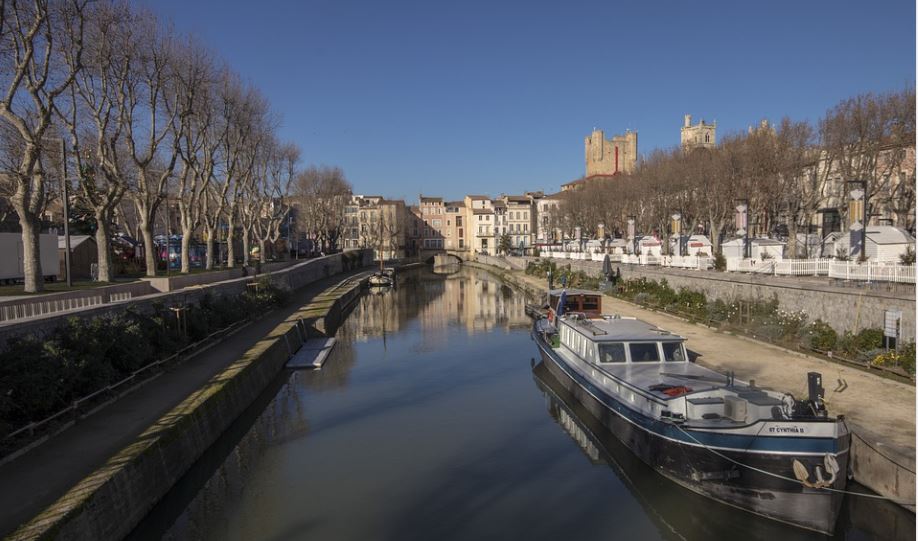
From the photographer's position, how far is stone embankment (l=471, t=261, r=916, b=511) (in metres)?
11.0

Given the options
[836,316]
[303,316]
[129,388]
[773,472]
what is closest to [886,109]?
[836,316]

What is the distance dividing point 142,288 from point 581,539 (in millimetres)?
22688

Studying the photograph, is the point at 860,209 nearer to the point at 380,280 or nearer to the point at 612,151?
the point at 380,280

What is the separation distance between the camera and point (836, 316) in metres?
20.8

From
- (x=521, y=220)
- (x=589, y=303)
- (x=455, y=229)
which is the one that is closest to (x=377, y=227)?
(x=455, y=229)

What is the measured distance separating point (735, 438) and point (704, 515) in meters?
2.08

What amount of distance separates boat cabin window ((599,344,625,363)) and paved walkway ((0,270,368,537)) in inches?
481

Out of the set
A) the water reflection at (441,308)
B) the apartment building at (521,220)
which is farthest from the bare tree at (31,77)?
the apartment building at (521,220)

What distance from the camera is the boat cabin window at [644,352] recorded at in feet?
55.9

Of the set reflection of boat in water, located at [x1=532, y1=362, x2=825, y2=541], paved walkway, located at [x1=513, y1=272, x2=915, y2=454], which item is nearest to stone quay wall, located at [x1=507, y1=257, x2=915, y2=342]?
paved walkway, located at [x1=513, y1=272, x2=915, y2=454]

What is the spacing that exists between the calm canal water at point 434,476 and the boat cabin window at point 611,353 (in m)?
2.27

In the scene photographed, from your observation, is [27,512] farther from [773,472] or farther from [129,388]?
[773,472]

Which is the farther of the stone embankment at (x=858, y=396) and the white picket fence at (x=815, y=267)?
the white picket fence at (x=815, y=267)

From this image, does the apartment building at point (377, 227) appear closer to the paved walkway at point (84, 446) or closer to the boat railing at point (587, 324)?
the boat railing at point (587, 324)
